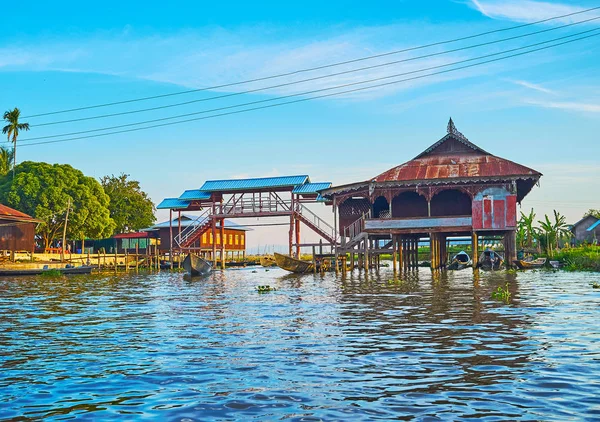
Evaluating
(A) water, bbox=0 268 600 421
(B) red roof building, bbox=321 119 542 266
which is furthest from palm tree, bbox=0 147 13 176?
(A) water, bbox=0 268 600 421

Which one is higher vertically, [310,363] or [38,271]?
[38,271]

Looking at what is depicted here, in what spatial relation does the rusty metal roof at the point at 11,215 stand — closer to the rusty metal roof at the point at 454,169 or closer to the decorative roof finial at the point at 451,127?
the rusty metal roof at the point at 454,169

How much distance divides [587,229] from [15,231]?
59186 mm

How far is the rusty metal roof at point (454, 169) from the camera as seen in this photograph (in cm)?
3531

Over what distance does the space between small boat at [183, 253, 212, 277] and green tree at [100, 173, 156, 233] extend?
113ft

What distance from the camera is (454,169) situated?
36812mm

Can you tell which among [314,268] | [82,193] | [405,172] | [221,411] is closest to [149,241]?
[82,193]

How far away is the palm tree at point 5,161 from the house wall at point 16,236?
13.3 m

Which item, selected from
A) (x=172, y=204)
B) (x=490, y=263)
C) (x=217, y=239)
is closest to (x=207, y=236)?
(x=217, y=239)

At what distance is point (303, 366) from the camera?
29.6 feet

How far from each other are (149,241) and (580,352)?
68.7m

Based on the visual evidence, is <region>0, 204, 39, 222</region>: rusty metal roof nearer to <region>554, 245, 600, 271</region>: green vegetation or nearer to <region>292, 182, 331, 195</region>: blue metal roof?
<region>292, 182, 331, 195</region>: blue metal roof

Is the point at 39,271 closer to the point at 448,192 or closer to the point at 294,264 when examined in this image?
the point at 294,264

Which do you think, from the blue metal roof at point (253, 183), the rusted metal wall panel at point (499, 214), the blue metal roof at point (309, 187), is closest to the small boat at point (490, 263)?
the rusted metal wall panel at point (499, 214)
